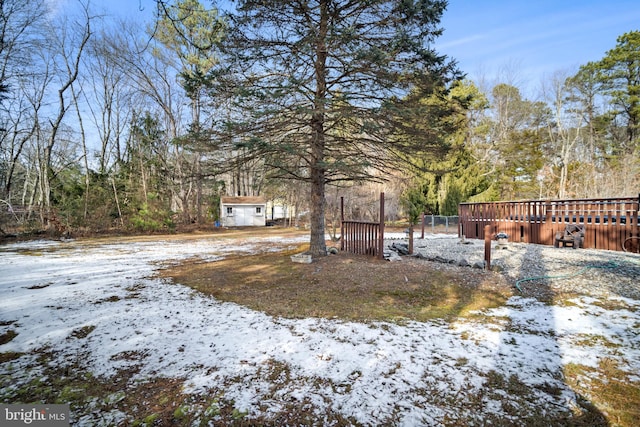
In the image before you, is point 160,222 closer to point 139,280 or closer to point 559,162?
point 139,280

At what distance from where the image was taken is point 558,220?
955 cm

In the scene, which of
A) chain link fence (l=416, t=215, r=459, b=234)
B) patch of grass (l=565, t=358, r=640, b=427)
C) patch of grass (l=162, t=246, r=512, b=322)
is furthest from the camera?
chain link fence (l=416, t=215, r=459, b=234)

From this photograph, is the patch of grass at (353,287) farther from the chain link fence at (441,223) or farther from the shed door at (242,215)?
the shed door at (242,215)

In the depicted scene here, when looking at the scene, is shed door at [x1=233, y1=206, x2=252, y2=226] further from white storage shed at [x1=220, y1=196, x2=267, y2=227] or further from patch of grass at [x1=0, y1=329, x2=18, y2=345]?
patch of grass at [x1=0, y1=329, x2=18, y2=345]

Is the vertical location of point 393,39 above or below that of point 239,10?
below

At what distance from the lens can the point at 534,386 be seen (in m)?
2.20

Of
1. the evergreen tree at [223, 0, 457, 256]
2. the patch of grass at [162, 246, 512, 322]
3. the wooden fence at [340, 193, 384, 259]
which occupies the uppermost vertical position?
the evergreen tree at [223, 0, 457, 256]

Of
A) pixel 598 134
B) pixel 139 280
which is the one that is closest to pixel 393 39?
pixel 139 280

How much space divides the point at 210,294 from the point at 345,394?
11.2 ft

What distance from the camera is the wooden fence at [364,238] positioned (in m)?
7.02

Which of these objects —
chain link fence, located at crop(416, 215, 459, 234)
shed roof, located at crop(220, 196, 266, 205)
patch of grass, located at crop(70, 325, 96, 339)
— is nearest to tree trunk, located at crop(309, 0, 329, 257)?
patch of grass, located at crop(70, 325, 96, 339)

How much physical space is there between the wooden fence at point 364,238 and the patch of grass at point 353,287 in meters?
0.41

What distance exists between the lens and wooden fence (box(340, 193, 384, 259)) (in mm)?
7016

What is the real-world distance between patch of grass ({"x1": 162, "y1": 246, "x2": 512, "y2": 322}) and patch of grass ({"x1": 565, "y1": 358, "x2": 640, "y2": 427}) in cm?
147
